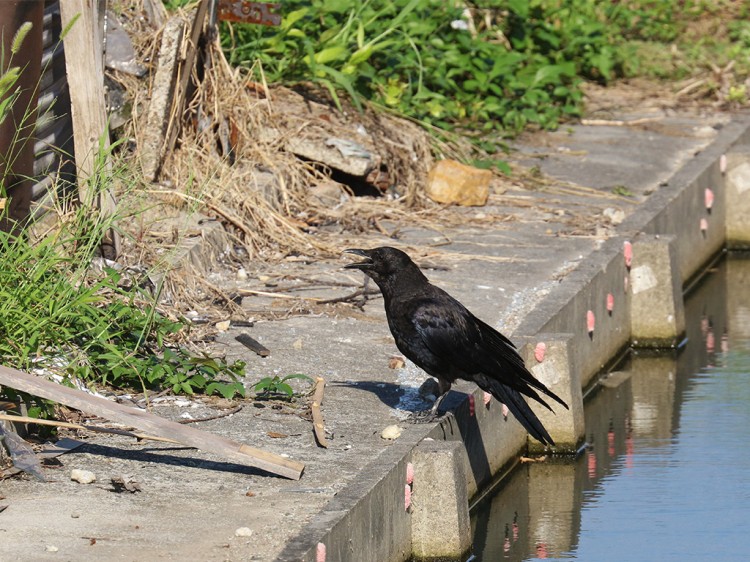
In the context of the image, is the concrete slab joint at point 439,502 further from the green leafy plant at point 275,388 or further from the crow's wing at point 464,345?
the green leafy plant at point 275,388

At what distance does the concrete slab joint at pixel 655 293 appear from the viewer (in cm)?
923

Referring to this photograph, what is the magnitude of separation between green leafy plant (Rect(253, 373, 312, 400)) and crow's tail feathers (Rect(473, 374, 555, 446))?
821 mm

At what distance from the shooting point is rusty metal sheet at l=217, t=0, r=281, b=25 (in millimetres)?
9531

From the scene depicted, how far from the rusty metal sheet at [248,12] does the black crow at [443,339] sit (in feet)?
12.0

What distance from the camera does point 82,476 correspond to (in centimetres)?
527

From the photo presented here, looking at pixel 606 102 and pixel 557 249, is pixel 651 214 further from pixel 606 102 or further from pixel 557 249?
pixel 606 102

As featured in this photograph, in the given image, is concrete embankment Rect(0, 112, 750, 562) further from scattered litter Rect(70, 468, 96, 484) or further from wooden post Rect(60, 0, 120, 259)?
wooden post Rect(60, 0, 120, 259)

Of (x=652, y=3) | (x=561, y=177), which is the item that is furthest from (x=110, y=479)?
(x=652, y=3)

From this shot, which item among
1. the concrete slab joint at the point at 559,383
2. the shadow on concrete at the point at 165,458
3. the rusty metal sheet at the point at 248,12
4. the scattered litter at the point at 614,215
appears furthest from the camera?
the scattered litter at the point at 614,215

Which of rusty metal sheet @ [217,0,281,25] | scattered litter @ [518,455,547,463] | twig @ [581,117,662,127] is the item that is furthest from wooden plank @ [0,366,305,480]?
twig @ [581,117,662,127]

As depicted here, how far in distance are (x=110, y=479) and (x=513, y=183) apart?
6.39 meters

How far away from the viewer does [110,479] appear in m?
5.31

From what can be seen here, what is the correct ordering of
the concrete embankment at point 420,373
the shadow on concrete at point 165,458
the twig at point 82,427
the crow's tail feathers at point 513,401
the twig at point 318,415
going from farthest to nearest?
the crow's tail feathers at point 513,401 → the twig at point 318,415 → the shadow on concrete at point 165,458 → the twig at point 82,427 → the concrete embankment at point 420,373

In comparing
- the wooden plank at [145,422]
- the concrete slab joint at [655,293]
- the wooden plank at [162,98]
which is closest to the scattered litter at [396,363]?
the wooden plank at [145,422]
